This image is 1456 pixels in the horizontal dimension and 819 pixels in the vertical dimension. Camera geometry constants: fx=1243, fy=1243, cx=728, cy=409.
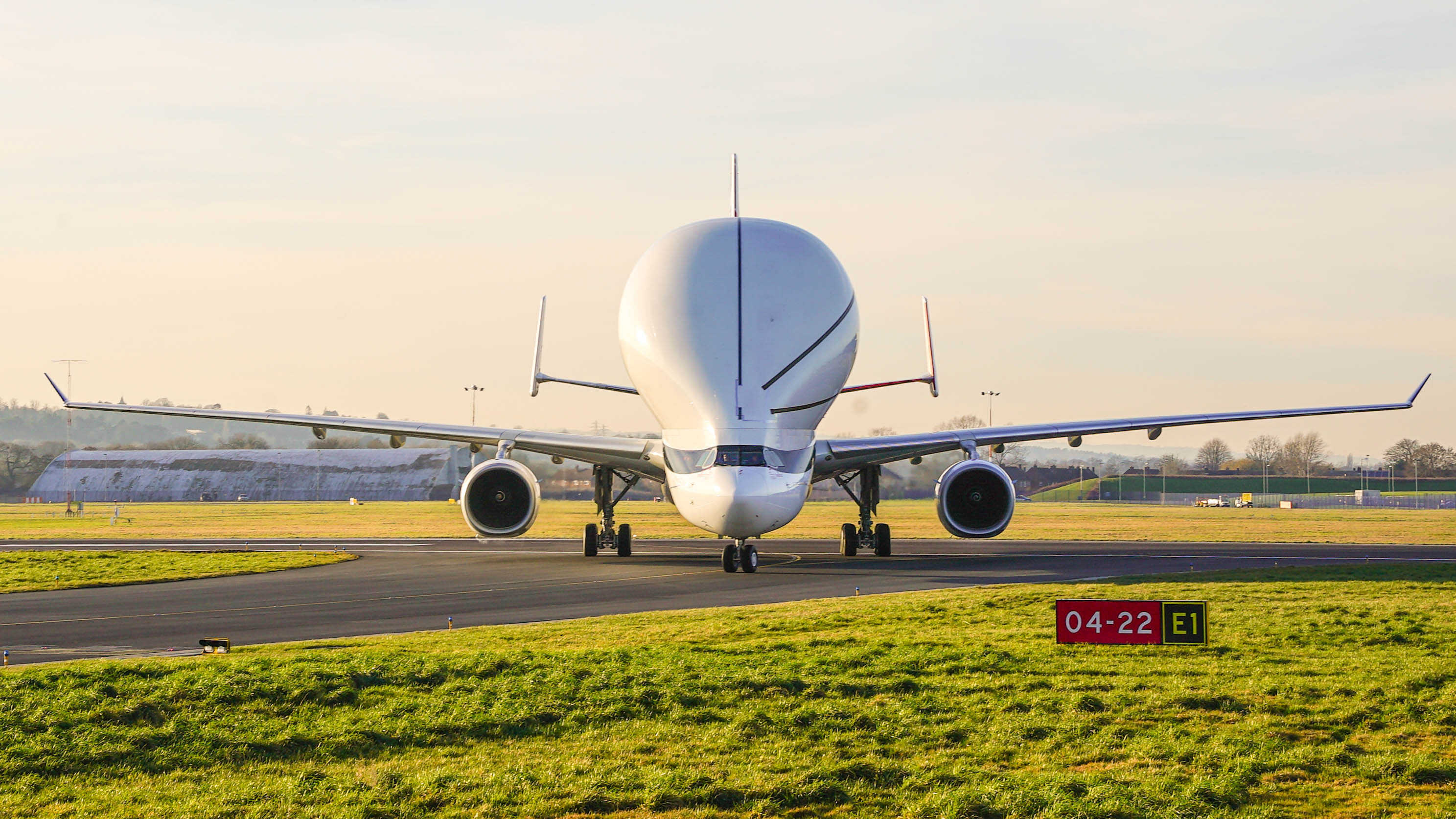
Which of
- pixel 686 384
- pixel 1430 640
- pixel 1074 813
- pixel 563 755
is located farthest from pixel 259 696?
pixel 686 384

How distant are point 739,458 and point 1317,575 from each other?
32.0 ft

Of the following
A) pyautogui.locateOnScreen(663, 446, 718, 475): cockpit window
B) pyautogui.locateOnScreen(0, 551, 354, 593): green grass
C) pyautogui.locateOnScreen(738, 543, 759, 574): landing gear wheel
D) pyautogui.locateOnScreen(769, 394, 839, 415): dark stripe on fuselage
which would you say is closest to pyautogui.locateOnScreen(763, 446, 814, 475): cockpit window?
pyautogui.locateOnScreen(769, 394, 839, 415): dark stripe on fuselage

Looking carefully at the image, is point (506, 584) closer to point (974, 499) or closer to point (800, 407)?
point (800, 407)

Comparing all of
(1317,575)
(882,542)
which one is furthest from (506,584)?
(1317,575)

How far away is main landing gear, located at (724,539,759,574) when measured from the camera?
74.1 ft

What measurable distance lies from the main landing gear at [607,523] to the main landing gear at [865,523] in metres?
4.75

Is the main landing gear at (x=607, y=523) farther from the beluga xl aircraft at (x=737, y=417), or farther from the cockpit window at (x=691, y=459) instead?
the cockpit window at (x=691, y=459)

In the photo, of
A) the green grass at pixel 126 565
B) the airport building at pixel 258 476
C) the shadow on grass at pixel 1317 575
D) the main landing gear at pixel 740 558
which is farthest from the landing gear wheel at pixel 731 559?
the airport building at pixel 258 476

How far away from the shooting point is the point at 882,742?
26.0 ft

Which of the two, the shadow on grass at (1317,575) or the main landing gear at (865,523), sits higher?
the main landing gear at (865,523)

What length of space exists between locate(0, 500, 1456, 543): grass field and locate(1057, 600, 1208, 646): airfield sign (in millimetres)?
26034

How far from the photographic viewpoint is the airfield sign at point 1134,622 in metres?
10.5

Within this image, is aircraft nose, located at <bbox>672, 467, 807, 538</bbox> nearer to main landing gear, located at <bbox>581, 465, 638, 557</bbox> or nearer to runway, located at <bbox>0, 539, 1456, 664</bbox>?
runway, located at <bbox>0, 539, 1456, 664</bbox>

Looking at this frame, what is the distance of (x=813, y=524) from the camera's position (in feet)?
159
